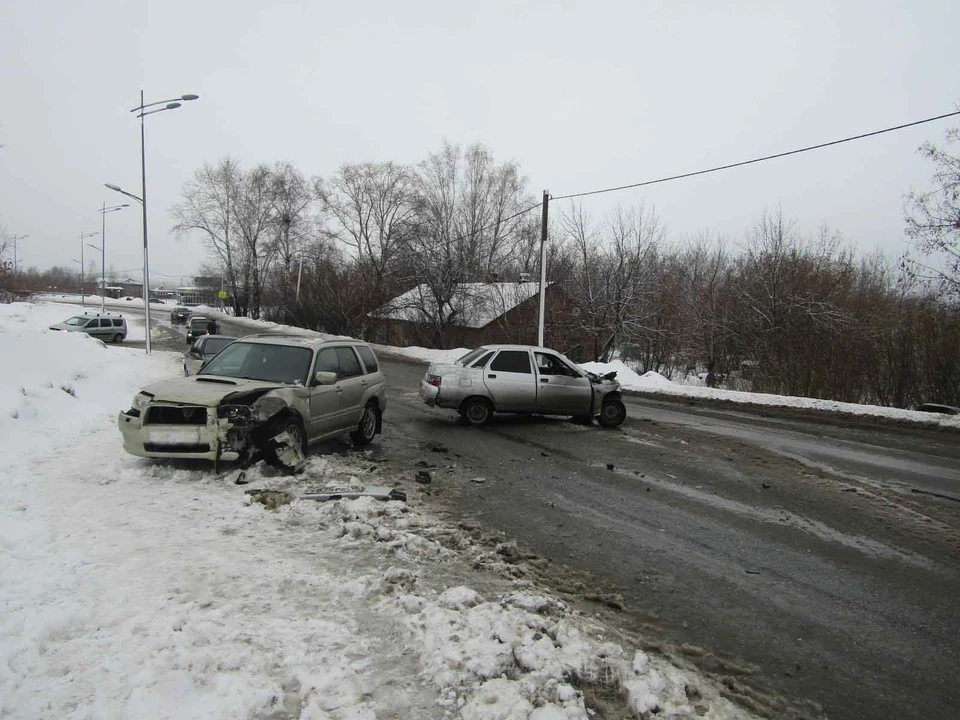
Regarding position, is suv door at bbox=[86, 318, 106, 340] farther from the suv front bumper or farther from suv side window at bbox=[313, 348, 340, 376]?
the suv front bumper

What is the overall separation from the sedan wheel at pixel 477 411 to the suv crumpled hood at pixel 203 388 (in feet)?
16.2

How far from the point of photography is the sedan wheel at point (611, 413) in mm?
11977

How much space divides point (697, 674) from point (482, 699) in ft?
4.34

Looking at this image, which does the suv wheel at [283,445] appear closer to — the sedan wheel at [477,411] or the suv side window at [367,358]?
the suv side window at [367,358]

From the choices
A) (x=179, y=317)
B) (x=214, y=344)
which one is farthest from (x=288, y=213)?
(x=214, y=344)

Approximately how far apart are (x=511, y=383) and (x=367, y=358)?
3.18 meters

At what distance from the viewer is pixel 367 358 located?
9.92 metres

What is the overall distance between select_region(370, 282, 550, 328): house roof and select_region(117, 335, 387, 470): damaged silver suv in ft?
80.0

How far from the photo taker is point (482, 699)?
2.91 meters

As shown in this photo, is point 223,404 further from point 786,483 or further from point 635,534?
point 786,483

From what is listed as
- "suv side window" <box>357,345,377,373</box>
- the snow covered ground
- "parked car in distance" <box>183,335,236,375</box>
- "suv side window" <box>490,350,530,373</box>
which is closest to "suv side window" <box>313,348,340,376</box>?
"suv side window" <box>357,345,377,373</box>

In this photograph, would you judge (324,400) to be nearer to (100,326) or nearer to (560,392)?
(560,392)

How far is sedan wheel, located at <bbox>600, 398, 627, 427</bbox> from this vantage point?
39.3 feet

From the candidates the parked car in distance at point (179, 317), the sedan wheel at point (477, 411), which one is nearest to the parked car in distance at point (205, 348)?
the sedan wheel at point (477, 411)
